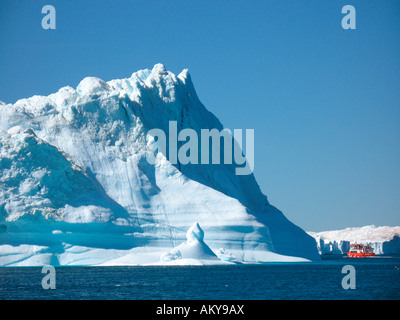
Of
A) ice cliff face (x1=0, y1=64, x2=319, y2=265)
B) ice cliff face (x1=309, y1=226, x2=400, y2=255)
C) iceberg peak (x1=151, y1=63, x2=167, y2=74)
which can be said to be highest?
iceberg peak (x1=151, y1=63, x2=167, y2=74)

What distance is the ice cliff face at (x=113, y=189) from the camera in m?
47.6

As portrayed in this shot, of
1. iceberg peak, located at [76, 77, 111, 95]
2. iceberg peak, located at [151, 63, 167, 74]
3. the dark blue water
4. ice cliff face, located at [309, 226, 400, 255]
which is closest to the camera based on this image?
the dark blue water

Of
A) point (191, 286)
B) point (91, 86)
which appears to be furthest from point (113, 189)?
point (191, 286)

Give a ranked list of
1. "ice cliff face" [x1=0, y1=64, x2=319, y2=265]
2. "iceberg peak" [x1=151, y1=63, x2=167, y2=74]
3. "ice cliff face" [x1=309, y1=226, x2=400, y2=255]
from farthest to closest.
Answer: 1. "ice cliff face" [x1=309, y1=226, x2=400, y2=255]
2. "iceberg peak" [x1=151, y1=63, x2=167, y2=74]
3. "ice cliff face" [x1=0, y1=64, x2=319, y2=265]

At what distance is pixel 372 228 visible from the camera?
536 ft

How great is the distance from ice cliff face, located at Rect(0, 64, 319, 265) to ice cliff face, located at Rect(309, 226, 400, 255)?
73411 mm

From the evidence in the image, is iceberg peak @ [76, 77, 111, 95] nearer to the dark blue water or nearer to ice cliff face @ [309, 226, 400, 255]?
the dark blue water

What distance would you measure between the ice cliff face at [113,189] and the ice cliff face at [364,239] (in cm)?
→ 7341

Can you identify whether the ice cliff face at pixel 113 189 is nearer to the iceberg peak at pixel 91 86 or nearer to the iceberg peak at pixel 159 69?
the iceberg peak at pixel 91 86

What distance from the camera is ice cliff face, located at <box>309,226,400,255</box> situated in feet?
438

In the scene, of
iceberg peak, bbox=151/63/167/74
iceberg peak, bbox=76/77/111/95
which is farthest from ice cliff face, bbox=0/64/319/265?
iceberg peak, bbox=151/63/167/74

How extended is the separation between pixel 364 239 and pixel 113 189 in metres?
116

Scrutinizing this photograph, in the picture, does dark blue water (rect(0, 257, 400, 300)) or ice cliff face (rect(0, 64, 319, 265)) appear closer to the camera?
dark blue water (rect(0, 257, 400, 300))

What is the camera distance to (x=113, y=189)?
Answer: 54.7 m
